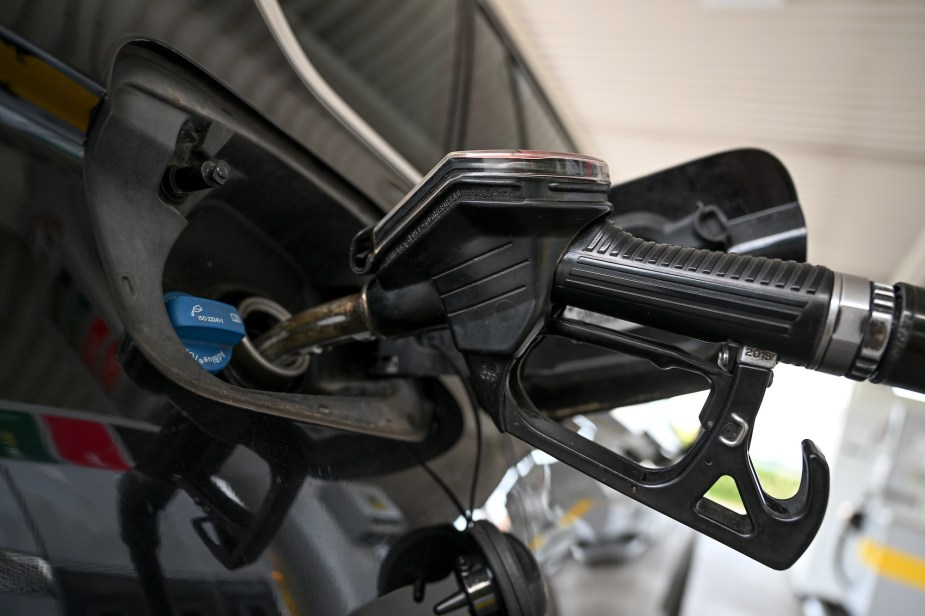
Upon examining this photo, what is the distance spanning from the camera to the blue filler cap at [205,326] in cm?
64

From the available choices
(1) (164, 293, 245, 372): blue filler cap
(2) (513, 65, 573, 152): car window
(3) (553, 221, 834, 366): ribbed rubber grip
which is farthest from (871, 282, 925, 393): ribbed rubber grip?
(2) (513, 65, 573, 152): car window

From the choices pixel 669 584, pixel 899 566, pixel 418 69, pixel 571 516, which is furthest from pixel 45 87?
pixel 899 566

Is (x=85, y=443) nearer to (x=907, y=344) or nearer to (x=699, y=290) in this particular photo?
(x=699, y=290)

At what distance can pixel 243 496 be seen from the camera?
592 millimetres

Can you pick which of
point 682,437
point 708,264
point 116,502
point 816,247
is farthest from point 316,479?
point 816,247

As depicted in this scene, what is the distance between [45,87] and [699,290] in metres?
0.59

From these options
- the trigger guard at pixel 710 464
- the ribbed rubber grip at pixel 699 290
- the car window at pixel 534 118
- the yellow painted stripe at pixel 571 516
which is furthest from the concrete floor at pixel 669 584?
the car window at pixel 534 118

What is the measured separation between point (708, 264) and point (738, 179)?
50cm

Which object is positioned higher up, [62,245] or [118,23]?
[118,23]

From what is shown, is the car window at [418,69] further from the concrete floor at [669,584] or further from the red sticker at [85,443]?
the concrete floor at [669,584]

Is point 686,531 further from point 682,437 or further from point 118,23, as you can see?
point 118,23

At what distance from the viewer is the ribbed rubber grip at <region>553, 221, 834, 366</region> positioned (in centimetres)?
55

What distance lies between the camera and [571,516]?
4.43 ft

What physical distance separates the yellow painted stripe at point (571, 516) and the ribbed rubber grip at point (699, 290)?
1.82ft
